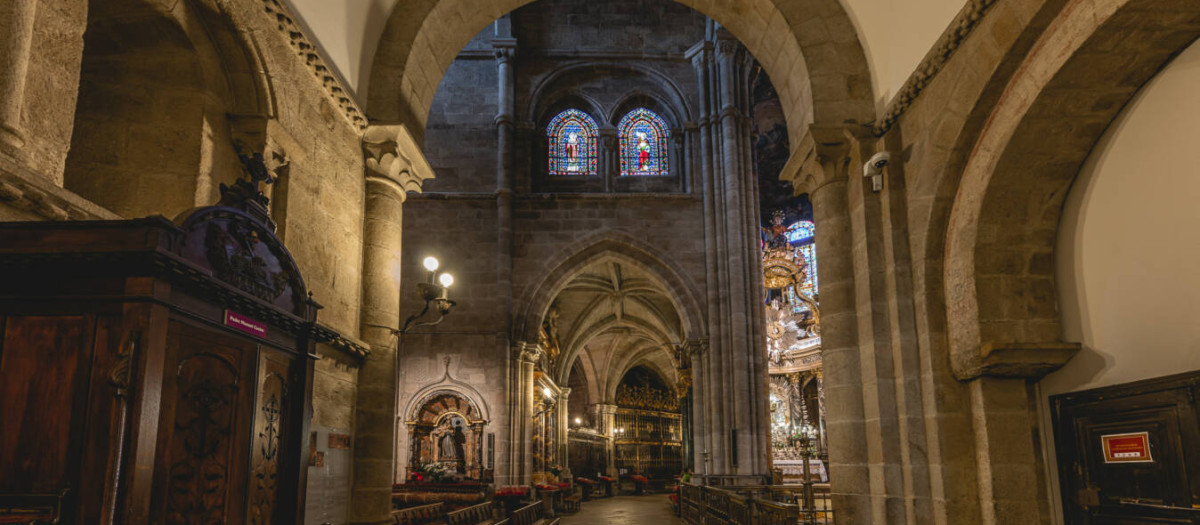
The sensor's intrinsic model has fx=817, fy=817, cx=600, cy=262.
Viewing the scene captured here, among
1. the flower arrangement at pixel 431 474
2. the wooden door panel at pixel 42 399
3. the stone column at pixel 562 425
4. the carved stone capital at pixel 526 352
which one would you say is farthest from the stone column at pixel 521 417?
the wooden door panel at pixel 42 399

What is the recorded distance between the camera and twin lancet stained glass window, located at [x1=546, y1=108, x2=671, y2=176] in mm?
20891

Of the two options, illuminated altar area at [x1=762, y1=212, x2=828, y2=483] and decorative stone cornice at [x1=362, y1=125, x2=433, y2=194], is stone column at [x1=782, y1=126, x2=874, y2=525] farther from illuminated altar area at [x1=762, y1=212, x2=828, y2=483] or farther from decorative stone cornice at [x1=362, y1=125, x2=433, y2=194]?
illuminated altar area at [x1=762, y1=212, x2=828, y2=483]

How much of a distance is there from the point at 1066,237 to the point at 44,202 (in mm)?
5715

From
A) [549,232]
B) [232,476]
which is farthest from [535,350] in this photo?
[232,476]

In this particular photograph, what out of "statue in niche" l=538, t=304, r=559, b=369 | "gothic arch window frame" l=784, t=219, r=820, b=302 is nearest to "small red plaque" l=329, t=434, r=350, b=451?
"statue in niche" l=538, t=304, r=559, b=369

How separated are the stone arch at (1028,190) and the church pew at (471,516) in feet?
16.6

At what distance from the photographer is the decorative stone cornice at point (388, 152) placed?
22.7 feet

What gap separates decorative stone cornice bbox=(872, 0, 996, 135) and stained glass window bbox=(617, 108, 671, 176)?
14.5 m

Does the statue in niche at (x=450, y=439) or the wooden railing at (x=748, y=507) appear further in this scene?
the statue in niche at (x=450, y=439)

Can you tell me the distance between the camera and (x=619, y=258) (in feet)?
65.8

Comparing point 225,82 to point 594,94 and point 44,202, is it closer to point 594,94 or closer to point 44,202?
point 44,202

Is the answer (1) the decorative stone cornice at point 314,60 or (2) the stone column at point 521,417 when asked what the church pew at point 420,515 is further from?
(2) the stone column at point 521,417

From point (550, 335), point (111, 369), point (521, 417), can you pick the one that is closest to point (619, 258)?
point (550, 335)

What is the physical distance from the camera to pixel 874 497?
6.09m
